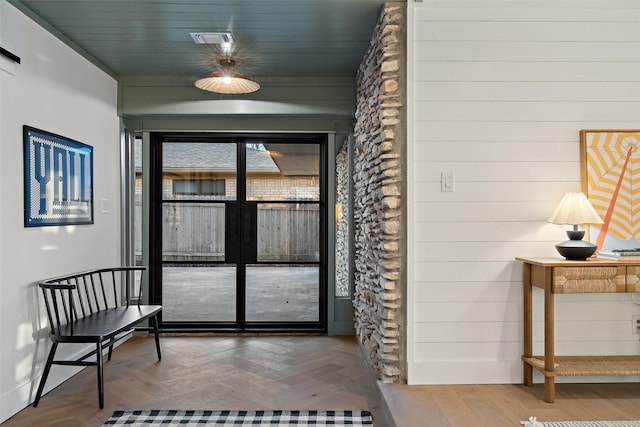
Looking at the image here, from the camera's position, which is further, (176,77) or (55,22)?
(176,77)

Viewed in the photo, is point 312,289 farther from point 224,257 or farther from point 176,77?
point 176,77

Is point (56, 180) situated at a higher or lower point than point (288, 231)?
higher

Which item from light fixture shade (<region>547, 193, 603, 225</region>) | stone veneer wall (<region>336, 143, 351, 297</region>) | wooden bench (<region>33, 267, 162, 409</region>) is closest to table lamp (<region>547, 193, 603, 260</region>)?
light fixture shade (<region>547, 193, 603, 225</region>)

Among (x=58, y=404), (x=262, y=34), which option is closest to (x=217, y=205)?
(x=262, y=34)

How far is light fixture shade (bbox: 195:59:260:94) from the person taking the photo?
138 inches

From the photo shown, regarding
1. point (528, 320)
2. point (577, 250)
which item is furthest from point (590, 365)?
point (577, 250)

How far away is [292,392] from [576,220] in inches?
85.0

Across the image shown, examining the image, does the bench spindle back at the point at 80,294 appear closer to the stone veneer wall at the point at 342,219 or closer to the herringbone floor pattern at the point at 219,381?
the herringbone floor pattern at the point at 219,381

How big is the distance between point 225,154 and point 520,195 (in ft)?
9.80

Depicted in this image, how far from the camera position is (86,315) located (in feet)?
11.9

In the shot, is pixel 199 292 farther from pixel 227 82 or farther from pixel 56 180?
pixel 227 82

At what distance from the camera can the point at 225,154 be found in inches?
188

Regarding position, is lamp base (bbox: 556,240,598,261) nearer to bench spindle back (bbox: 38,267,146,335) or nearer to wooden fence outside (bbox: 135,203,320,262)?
wooden fence outside (bbox: 135,203,320,262)

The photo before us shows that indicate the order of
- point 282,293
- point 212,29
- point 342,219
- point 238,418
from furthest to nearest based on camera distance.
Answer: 1. point 282,293
2. point 342,219
3. point 212,29
4. point 238,418
